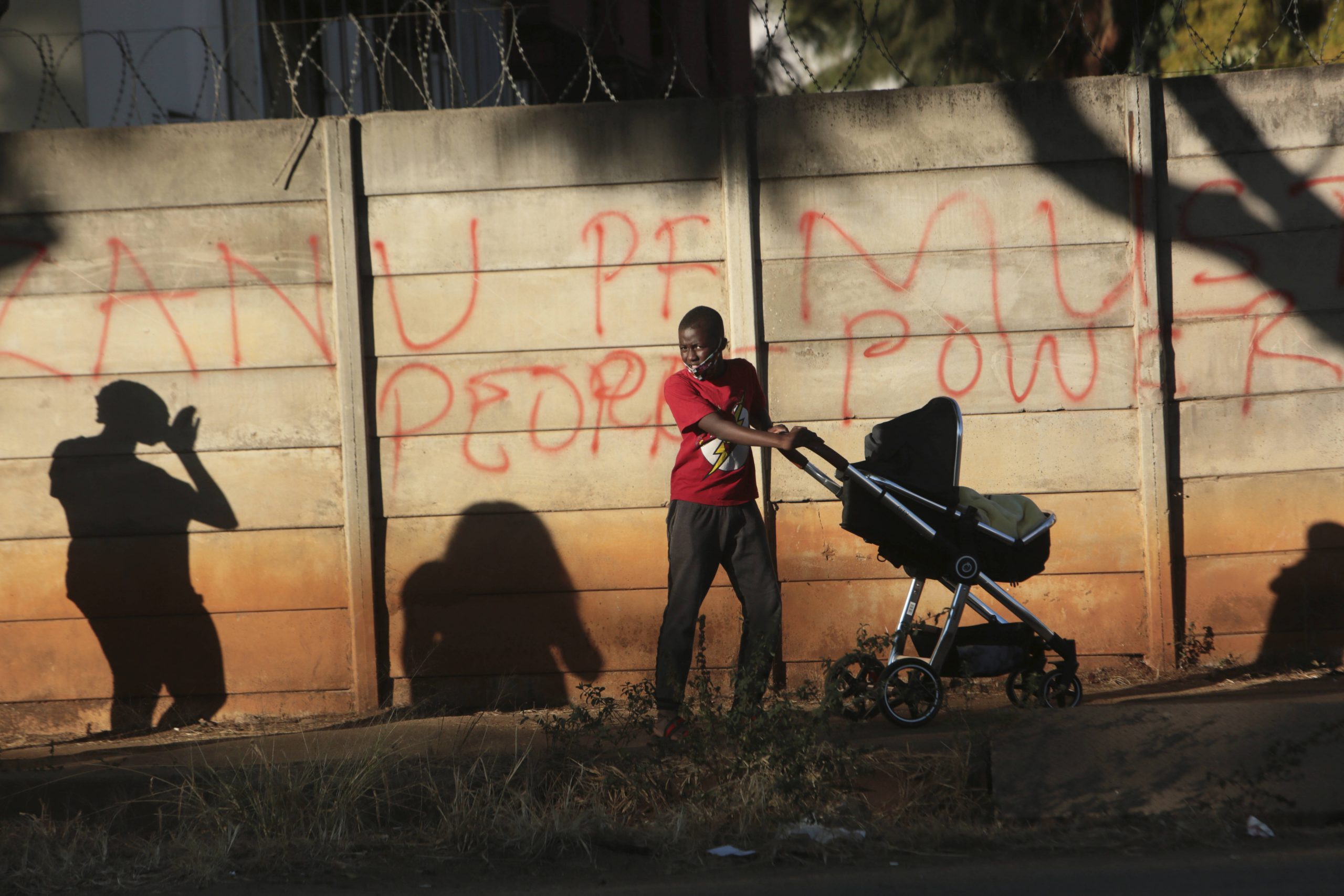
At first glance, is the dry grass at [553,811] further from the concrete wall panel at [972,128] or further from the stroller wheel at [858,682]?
the concrete wall panel at [972,128]

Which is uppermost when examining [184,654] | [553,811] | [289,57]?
[289,57]

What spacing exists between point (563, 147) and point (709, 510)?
1.87 m

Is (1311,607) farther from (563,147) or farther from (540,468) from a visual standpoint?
(563,147)

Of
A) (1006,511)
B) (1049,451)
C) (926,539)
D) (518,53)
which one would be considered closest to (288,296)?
(926,539)

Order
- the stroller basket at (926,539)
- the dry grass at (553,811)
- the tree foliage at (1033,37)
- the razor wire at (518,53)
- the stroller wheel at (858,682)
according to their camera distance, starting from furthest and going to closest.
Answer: the tree foliage at (1033,37) < the razor wire at (518,53) < the stroller basket at (926,539) < the stroller wheel at (858,682) < the dry grass at (553,811)

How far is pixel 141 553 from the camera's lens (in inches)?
212

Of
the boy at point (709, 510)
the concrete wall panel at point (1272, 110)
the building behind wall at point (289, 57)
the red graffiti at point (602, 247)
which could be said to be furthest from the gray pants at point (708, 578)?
the concrete wall panel at point (1272, 110)

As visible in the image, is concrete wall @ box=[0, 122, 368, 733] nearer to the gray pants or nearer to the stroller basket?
the gray pants

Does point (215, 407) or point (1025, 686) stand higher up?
point (215, 407)

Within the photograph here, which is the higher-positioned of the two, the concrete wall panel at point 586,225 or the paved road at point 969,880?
the concrete wall panel at point 586,225

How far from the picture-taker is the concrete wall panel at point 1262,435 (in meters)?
5.29

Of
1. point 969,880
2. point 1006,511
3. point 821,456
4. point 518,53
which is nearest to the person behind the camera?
point 969,880

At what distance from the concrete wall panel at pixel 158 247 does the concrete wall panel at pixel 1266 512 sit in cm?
405

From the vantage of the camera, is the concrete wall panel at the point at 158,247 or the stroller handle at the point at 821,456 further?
the concrete wall panel at the point at 158,247
